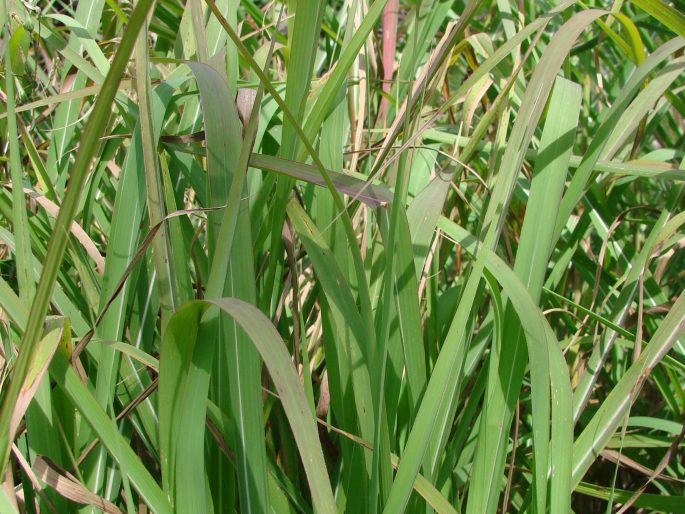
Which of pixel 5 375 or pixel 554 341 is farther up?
pixel 554 341

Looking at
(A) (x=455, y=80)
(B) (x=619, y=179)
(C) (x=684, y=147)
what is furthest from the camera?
(A) (x=455, y=80)

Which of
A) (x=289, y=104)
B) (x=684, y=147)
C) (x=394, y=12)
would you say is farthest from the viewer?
(x=684, y=147)

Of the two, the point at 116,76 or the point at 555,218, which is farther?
the point at 555,218

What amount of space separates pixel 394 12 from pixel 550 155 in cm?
46

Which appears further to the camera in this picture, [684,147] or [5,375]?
[684,147]

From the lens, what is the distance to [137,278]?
0.54 m

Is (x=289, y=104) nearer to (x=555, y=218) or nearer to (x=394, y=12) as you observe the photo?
(x=555, y=218)

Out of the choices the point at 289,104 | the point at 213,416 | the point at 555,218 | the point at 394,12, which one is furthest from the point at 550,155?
the point at 394,12

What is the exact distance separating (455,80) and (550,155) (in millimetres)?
1045

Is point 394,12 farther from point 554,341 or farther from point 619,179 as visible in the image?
point 554,341

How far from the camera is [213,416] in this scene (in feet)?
1.60

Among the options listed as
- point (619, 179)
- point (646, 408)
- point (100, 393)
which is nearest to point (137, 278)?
point (100, 393)

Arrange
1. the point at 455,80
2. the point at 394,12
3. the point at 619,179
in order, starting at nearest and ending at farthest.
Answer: the point at 619,179
the point at 394,12
the point at 455,80

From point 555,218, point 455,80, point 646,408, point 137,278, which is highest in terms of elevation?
point 455,80
